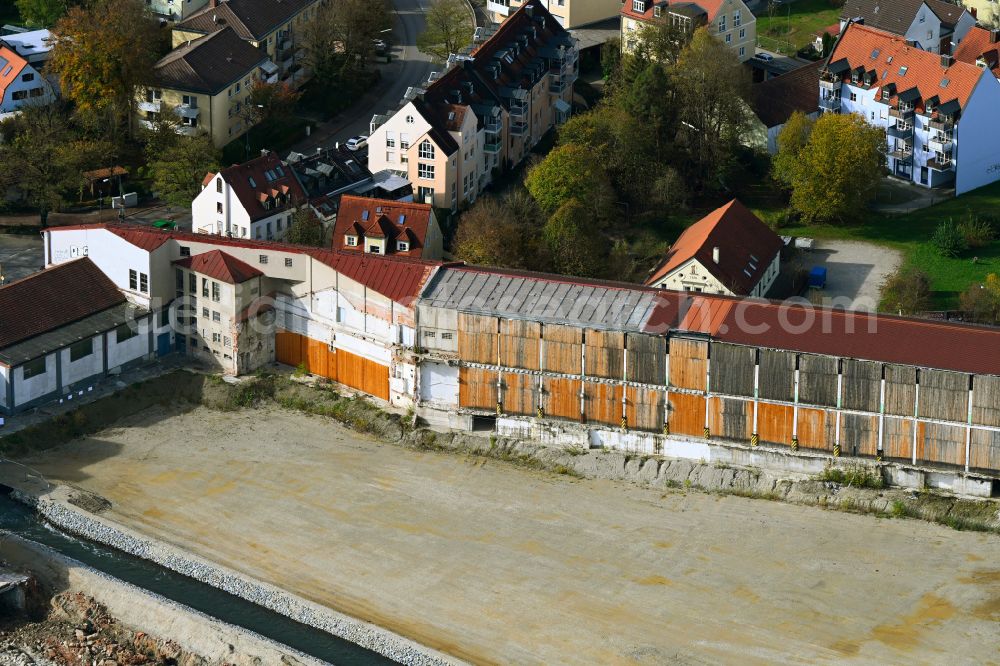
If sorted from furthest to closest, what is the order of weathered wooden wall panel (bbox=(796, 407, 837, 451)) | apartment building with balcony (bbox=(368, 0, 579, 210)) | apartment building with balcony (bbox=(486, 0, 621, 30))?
apartment building with balcony (bbox=(486, 0, 621, 30)), apartment building with balcony (bbox=(368, 0, 579, 210)), weathered wooden wall panel (bbox=(796, 407, 837, 451))

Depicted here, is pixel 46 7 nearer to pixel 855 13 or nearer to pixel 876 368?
pixel 855 13

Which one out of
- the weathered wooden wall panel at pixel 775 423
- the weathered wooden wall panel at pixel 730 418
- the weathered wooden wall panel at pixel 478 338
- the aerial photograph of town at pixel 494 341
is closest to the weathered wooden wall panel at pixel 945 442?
the aerial photograph of town at pixel 494 341

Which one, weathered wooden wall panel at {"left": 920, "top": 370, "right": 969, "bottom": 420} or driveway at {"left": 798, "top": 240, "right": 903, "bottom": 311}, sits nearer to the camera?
weathered wooden wall panel at {"left": 920, "top": 370, "right": 969, "bottom": 420}

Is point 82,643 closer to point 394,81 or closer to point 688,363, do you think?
point 688,363

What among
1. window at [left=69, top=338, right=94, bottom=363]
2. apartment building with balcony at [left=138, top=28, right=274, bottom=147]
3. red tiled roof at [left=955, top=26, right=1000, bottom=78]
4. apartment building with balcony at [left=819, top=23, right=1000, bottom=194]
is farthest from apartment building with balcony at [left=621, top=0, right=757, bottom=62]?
window at [left=69, top=338, right=94, bottom=363]

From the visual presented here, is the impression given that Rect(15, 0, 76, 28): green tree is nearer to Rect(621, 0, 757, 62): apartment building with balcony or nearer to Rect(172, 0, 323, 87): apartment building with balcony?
Rect(172, 0, 323, 87): apartment building with balcony

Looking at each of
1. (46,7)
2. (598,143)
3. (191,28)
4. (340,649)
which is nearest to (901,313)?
(598,143)

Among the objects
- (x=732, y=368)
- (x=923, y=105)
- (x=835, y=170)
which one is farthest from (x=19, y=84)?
(x=923, y=105)

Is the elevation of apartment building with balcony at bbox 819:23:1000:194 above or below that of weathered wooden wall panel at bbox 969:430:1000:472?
above
